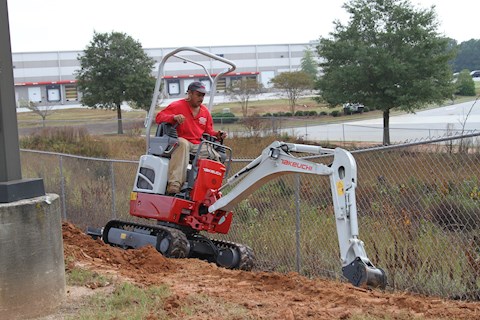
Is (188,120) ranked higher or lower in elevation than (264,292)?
higher

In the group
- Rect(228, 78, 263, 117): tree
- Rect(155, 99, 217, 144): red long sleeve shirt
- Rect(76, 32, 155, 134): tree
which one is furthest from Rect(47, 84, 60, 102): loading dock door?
Rect(155, 99, 217, 144): red long sleeve shirt

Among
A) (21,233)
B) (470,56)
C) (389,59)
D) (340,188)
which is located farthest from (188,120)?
(470,56)

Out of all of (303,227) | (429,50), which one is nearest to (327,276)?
(303,227)

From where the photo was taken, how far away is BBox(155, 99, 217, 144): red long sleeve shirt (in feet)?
31.2

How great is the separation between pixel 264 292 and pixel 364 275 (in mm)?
1150

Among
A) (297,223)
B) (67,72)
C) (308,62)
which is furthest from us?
(308,62)

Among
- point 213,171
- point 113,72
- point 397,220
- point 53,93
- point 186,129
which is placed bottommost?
point 397,220

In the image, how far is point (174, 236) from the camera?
362 inches

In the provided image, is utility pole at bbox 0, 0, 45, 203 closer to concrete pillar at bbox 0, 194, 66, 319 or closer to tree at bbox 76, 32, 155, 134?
concrete pillar at bbox 0, 194, 66, 319

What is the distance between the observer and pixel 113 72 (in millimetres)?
43125

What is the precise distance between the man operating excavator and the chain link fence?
4.83 feet

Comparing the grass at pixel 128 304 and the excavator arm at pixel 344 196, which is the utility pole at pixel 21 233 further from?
the excavator arm at pixel 344 196

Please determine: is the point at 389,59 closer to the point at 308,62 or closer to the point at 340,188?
the point at 340,188

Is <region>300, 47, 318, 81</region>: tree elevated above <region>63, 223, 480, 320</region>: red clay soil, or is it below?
above
